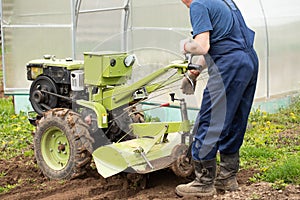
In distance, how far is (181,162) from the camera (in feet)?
19.5

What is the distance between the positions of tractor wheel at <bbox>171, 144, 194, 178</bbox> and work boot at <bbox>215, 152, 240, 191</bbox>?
288 mm

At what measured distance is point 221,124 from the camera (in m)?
5.62

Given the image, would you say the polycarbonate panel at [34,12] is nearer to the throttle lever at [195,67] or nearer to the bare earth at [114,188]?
the bare earth at [114,188]

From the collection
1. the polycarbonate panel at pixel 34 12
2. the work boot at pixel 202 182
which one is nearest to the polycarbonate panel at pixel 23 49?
the polycarbonate panel at pixel 34 12

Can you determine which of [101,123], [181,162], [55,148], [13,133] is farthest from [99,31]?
[181,162]

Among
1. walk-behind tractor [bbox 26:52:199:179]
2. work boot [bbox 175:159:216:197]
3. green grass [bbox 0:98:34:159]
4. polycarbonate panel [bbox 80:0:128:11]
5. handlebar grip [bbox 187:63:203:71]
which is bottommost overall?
green grass [bbox 0:98:34:159]

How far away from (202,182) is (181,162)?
307mm

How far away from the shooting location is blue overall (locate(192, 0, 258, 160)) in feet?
18.1

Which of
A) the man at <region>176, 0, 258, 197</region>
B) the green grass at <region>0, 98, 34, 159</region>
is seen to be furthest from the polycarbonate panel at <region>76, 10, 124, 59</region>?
the man at <region>176, 0, 258, 197</region>

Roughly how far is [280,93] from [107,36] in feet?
9.51

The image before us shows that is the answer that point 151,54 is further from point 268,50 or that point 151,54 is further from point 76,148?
point 76,148

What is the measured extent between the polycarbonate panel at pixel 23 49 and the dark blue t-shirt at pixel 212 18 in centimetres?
515

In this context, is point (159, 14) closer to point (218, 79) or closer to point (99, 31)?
point (99, 31)

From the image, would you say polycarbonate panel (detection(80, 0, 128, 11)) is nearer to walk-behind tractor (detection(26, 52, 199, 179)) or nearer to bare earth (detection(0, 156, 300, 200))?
walk-behind tractor (detection(26, 52, 199, 179))
